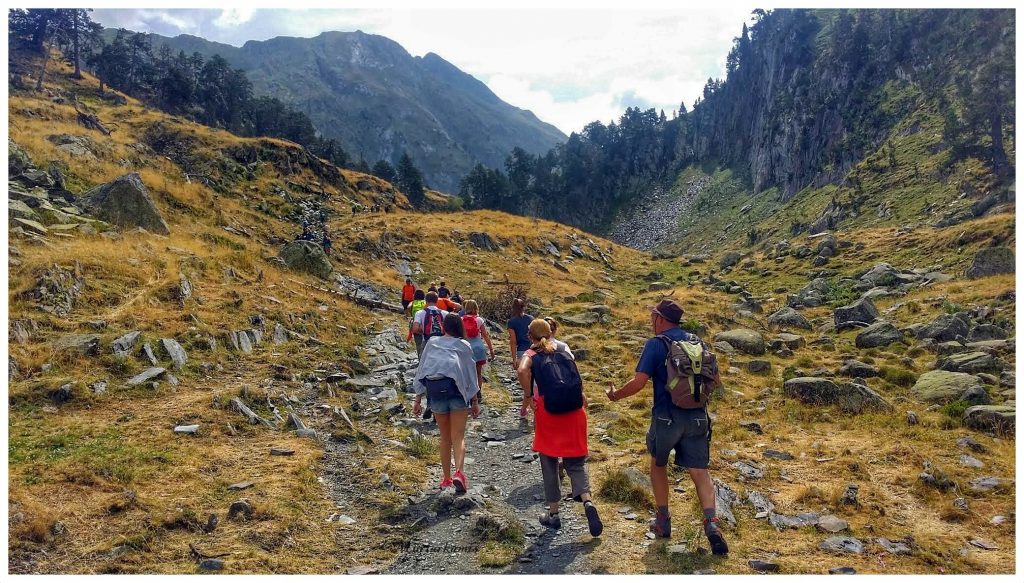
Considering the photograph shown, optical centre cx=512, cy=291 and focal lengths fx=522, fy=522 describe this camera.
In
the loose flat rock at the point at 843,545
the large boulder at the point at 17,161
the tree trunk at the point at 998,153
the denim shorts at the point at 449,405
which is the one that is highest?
the tree trunk at the point at 998,153

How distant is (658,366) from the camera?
234 inches

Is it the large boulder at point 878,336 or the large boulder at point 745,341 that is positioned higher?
the large boulder at point 878,336

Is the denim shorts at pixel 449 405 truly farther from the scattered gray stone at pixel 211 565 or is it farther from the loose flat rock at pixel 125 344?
the loose flat rock at pixel 125 344

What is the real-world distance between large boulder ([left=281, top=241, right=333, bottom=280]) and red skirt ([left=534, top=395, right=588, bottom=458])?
20.3 meters

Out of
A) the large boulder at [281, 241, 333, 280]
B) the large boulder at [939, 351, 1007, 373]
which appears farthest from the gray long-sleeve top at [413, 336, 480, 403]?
the large boulder at [281, 241, 333, 280]

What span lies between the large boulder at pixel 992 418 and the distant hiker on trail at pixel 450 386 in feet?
33.4

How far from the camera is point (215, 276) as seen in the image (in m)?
17.8

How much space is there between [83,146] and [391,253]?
19535 mm

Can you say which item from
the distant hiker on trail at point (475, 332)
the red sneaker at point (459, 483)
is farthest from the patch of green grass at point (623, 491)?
the distant hiker on trail at point (475, 332)

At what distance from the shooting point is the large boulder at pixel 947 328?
17703 millimetres

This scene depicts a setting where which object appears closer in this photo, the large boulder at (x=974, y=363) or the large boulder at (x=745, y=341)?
the large boulder at (x=974, y=363)

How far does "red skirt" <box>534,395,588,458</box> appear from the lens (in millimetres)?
6359

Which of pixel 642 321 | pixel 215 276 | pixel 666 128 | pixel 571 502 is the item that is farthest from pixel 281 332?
pixel 666 128

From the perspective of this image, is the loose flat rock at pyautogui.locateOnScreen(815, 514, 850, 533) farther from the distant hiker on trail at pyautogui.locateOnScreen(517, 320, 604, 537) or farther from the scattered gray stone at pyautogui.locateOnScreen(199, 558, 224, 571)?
the scattered gray stone at pyautogui.locateOnScreen(199, 558, 224, 571)
